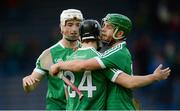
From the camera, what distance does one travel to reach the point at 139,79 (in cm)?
703

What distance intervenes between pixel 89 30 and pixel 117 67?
457 mm

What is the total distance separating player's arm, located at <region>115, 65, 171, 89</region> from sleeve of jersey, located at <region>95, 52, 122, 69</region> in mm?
142

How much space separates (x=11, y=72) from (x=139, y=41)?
341cm

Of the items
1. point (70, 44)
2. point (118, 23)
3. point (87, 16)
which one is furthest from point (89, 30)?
point (87, 16)

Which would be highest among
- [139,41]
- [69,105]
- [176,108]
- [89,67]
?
[89,67]

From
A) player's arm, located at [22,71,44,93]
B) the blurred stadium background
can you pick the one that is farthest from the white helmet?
the blurred stadium background

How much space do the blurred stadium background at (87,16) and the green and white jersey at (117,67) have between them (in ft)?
33.5

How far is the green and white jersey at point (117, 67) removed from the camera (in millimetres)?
7164

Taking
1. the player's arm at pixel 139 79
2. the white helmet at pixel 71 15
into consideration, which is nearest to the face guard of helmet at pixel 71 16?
the white helmet at pixel 71 15

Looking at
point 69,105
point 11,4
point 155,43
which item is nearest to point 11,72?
point 11,4

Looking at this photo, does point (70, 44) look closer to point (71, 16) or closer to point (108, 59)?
point (71, 16)

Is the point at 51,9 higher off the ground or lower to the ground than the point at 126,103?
lower

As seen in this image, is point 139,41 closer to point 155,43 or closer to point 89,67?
point 155,43

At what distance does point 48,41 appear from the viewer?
19344 millimetres
